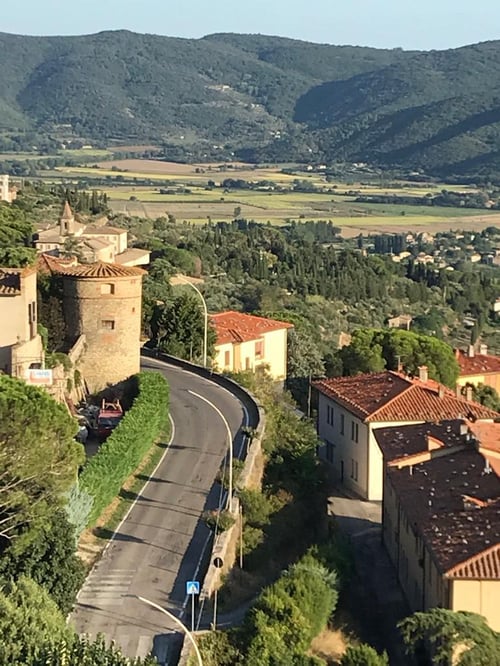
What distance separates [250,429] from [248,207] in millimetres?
143323

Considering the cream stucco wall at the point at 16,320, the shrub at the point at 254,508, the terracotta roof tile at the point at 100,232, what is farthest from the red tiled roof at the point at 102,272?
the terracotta roof tile at the point at 100,232

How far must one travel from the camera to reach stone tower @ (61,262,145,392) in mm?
29969

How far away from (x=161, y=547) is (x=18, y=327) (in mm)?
8217

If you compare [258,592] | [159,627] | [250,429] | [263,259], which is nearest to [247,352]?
[250,429]

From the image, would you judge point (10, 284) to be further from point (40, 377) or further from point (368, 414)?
point (368, 414)

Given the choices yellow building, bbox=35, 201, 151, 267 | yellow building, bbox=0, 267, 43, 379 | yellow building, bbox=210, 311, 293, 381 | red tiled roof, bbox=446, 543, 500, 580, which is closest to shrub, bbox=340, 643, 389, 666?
red tiled roof, bbox=446, 543, 500, 580

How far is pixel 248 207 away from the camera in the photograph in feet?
558

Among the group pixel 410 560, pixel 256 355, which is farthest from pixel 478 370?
pixel 410 560

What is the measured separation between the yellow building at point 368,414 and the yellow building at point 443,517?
156 centimetres

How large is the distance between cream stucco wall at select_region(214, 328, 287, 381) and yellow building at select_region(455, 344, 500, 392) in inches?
272

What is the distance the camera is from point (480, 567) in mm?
20281

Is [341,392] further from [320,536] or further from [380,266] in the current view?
[380,266]

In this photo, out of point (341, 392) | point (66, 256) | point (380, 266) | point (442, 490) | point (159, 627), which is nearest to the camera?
point (159, 627)

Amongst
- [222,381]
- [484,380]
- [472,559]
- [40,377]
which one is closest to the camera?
[472,559]
